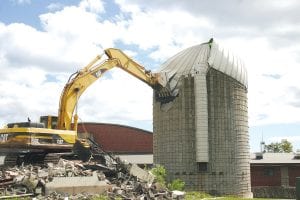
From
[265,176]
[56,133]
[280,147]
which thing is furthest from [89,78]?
[280,147]

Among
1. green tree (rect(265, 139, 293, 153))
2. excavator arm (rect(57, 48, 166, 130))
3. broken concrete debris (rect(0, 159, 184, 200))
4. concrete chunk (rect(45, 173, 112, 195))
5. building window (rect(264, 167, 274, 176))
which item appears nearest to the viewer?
broken concrete debris (rect(0, 159, 184, 200))

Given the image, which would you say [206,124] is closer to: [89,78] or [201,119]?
[201,119]

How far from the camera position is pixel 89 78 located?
25.9m

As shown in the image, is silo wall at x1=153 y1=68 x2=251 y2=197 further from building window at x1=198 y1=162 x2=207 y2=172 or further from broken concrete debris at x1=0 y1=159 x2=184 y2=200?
broken concrete debris at x1=0 y1=159 x2=184 y2=200

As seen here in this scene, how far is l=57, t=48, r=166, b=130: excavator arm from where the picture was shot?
944 inches

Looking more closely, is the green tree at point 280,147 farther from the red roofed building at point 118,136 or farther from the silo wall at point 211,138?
the silo wall at point 211,138

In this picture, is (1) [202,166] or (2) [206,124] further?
(1) [202,166]

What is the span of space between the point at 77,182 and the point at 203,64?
16.9m

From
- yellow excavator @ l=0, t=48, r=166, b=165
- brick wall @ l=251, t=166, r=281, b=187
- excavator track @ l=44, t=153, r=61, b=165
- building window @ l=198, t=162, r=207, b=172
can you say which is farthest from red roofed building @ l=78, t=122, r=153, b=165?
excavator track @ l=44, t=153, r=61, b=165

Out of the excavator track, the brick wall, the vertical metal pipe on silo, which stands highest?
the vertical metal pipe on silo

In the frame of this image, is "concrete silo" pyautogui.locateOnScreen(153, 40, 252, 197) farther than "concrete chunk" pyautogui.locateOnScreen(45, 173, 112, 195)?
Yes

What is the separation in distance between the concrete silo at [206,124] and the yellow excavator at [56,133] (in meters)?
6.82

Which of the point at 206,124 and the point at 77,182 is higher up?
the point at 206,124

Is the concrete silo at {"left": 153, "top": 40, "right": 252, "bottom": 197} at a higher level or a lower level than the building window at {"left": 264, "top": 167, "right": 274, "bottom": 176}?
higher
